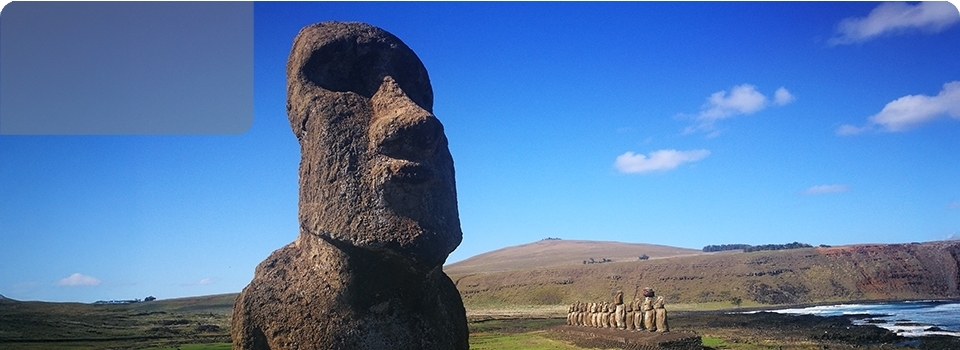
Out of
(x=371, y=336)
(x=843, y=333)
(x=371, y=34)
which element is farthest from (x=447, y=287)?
(x=843, y=333)

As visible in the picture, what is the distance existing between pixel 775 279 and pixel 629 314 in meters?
59.6

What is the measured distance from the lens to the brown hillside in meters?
159

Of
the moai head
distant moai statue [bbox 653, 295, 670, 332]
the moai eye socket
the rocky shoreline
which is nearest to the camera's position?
the moai head

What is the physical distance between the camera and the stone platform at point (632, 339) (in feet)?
70.1

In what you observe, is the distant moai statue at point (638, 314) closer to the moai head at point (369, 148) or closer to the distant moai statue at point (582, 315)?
the distant moai statue at point (582, 315)

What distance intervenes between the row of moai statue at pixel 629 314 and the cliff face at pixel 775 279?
147 ft

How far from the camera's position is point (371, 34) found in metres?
5.03

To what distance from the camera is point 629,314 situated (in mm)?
25188

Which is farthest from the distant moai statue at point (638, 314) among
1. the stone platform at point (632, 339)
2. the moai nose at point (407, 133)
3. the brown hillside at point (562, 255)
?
the brown hillside at point (562, 255)

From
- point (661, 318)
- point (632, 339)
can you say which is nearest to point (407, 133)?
point (661, 318)

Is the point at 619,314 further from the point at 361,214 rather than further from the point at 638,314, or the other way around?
the point at 361,214

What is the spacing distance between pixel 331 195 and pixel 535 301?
79999mm

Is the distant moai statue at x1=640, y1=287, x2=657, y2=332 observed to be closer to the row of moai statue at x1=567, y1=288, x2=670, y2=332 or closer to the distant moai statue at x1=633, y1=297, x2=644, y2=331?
the row of moai statue at x1=567, y1=288, x2=670, y2=332

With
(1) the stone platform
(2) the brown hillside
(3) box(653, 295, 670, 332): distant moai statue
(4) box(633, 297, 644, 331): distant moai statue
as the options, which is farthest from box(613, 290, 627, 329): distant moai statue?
(2) the brown hillside
